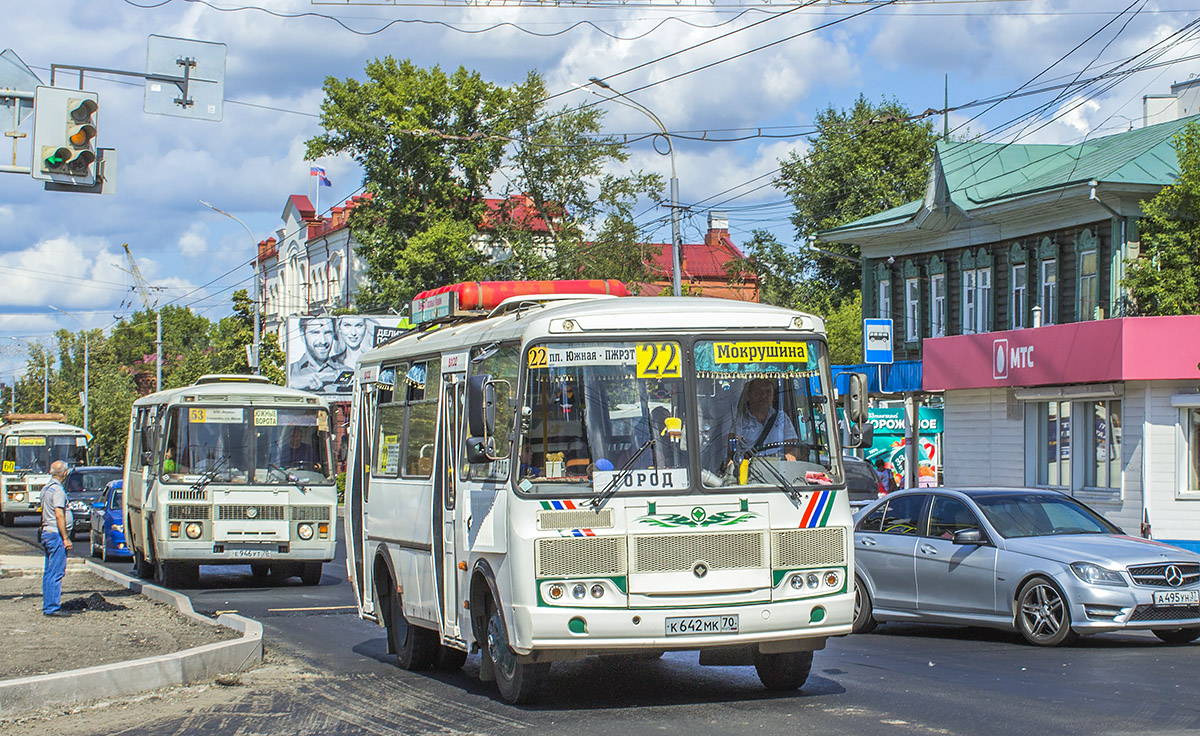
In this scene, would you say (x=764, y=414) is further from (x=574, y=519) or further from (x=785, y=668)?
(x=785, y=668)

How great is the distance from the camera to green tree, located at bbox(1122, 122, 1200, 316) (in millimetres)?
26938

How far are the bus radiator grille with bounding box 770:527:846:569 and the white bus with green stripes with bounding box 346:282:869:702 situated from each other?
11 mm

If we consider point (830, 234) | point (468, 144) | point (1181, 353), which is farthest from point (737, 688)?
point (468, 144)

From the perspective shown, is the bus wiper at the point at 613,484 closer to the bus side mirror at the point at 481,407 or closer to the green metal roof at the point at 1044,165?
the bus side mirror at the point at 481,407

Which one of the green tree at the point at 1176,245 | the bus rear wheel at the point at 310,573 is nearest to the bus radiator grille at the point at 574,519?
the bus rear wheel at the point at 310,573

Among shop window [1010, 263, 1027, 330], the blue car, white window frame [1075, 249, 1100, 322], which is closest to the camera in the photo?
the blue car

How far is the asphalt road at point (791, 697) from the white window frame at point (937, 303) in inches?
940

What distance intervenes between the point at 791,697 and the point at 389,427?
4439 millimetres

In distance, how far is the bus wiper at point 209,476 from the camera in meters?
20.5

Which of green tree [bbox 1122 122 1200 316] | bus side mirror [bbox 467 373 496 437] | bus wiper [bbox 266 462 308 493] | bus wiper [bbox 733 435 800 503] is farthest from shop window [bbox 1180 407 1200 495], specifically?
bus side mirror [bbox 467 373 496 437]

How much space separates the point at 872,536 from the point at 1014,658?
301 centimetres

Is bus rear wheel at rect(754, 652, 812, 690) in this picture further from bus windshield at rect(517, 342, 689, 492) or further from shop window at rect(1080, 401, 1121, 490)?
shop window at rect(1080, 401, 1121, 490)

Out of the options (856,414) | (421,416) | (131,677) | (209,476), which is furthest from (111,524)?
(856,414)

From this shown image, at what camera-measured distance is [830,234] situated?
39406 millimetres
